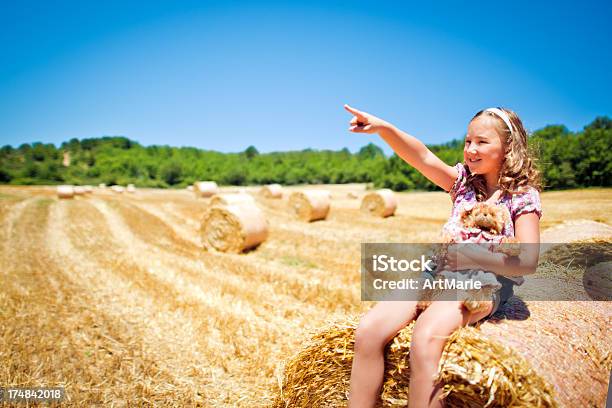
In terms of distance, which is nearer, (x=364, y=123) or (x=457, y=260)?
(x=457, y=260)

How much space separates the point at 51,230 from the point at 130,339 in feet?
25.6

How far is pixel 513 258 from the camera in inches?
62.1

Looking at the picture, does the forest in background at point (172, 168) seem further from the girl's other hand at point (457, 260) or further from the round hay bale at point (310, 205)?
the girl's other hand at point (457, 260)

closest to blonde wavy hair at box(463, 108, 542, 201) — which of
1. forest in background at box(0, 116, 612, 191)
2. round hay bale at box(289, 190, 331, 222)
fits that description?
round hay bale at box(289, 190, 331, 222)

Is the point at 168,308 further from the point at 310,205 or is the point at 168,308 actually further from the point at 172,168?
the point at 172,168

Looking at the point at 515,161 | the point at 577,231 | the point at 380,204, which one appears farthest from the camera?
the point at 380,204

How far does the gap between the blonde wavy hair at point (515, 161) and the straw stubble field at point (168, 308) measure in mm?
1207

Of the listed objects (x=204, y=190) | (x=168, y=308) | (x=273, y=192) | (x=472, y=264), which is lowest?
(x=168, y=308)

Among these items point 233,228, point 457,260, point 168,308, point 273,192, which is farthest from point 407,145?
point 273,192

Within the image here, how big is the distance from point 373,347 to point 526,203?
1.03 m

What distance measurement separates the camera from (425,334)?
1.56 metres

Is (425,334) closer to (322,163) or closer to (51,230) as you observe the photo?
(51,230)

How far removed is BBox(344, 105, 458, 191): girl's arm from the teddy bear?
32 cm

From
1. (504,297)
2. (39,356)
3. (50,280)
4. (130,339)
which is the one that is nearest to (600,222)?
(504,297)
